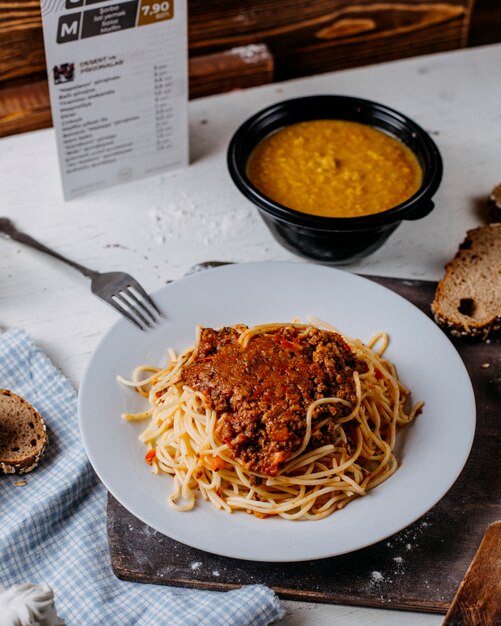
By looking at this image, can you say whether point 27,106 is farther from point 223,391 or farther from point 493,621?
point 493,621

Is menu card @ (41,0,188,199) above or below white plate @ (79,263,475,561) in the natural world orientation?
above

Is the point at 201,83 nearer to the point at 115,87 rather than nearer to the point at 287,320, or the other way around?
the point at 115,87

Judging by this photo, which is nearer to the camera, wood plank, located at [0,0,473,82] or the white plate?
the white plate

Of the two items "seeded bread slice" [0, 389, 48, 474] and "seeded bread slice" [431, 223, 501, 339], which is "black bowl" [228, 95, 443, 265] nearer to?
"seeded bread slice" [431, 223, 501, 339]

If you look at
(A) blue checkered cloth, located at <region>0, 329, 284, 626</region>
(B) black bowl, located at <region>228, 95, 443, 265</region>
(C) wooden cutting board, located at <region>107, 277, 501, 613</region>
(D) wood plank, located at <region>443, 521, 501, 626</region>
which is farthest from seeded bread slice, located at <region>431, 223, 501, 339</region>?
(A) blue checkered cloth, located at <region>0, 329, 284, 626</region>

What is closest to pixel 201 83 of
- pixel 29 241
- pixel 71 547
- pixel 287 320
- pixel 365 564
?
pixel 29 241

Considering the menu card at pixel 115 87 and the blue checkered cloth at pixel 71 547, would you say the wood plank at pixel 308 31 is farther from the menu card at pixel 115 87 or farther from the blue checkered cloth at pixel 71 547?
the blue checkered cloth at pixel 71 547
